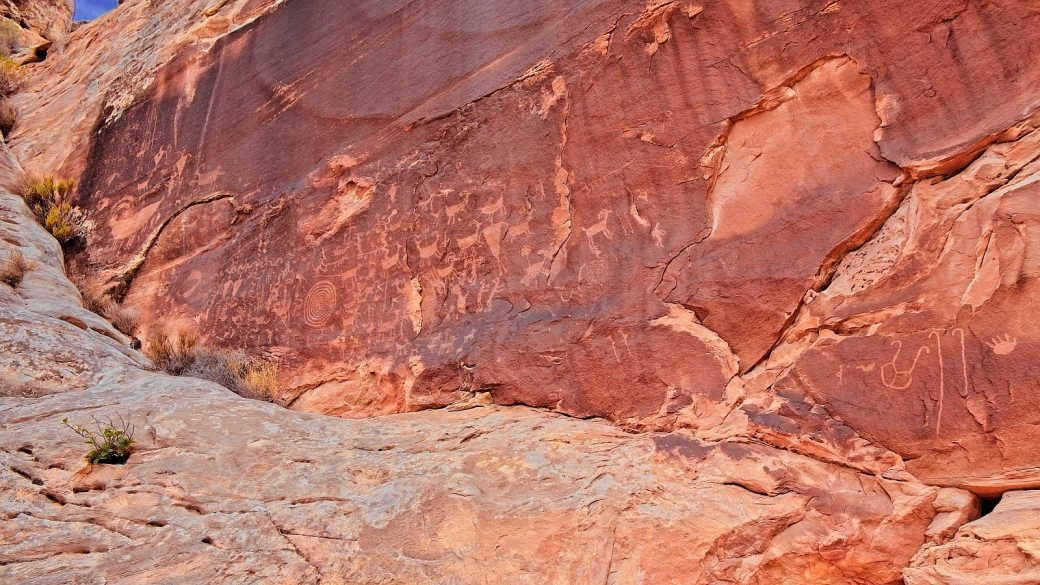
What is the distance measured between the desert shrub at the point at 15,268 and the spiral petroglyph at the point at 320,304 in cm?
230

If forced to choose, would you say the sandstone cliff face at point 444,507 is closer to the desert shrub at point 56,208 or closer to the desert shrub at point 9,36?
the desert shrub at point 56,208

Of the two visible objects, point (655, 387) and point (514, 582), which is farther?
point (655, 387)

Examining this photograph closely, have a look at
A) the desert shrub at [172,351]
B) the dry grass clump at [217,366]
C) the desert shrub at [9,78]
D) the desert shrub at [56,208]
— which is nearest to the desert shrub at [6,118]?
the desert shrub at [9,78]

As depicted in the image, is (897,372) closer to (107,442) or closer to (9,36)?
(107,442)

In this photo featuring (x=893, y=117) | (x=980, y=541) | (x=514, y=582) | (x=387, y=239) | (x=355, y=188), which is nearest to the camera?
(x=980, y=541)

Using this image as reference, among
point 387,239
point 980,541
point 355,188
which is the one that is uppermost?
point 355,188

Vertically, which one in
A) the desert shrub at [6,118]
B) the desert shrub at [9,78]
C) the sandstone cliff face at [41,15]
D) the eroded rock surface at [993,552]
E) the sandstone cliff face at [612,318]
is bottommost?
the eroded rock surface at [993,552]

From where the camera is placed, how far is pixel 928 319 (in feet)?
9.91

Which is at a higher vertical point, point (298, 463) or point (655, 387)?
point (298, 463)

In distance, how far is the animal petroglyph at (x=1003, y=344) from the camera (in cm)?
279

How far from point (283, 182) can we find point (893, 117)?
4.54 metres

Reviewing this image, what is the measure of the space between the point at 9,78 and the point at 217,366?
7853 mm

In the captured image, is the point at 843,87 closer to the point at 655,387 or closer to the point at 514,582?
the point at 655,387

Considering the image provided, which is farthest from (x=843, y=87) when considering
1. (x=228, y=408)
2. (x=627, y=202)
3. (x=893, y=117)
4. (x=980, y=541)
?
(x=228, y=408)
